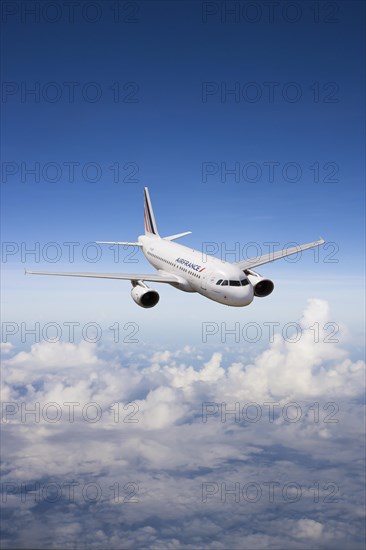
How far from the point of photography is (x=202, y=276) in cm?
4069

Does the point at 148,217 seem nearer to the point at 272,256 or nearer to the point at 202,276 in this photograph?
the point at 272,256

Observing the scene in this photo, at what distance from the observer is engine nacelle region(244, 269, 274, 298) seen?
41531mm

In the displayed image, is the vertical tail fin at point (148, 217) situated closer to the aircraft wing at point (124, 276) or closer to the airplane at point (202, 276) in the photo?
the airplane at point (202, 276)

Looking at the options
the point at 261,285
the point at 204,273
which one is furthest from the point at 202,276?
the point at 261,285

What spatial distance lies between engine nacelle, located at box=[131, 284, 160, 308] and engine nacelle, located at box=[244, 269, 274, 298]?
880 centimetres

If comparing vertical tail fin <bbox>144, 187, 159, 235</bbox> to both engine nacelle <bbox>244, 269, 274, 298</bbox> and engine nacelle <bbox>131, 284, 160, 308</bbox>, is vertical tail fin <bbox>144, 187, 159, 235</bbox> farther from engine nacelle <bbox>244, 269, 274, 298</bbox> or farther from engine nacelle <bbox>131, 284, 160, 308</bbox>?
engine nacelle <bbox>244, 269, 274, 298</bbox>

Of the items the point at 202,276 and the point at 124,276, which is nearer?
the point at 202,276

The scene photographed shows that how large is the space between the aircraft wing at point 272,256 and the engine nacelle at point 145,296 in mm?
9031

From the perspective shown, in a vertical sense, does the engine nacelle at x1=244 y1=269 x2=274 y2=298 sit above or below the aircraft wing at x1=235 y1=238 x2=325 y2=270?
below

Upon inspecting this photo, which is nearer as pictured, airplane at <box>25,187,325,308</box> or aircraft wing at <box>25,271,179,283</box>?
airplane at <box>25,187,325,308</box>

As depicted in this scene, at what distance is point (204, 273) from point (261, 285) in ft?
17.8

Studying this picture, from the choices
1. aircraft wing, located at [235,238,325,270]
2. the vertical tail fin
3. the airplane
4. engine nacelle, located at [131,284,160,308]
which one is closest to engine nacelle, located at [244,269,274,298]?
the airplane

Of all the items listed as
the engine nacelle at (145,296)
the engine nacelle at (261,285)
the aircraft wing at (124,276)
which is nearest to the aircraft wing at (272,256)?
the engine nacelle at (261,285)

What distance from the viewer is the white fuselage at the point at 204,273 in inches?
1475
